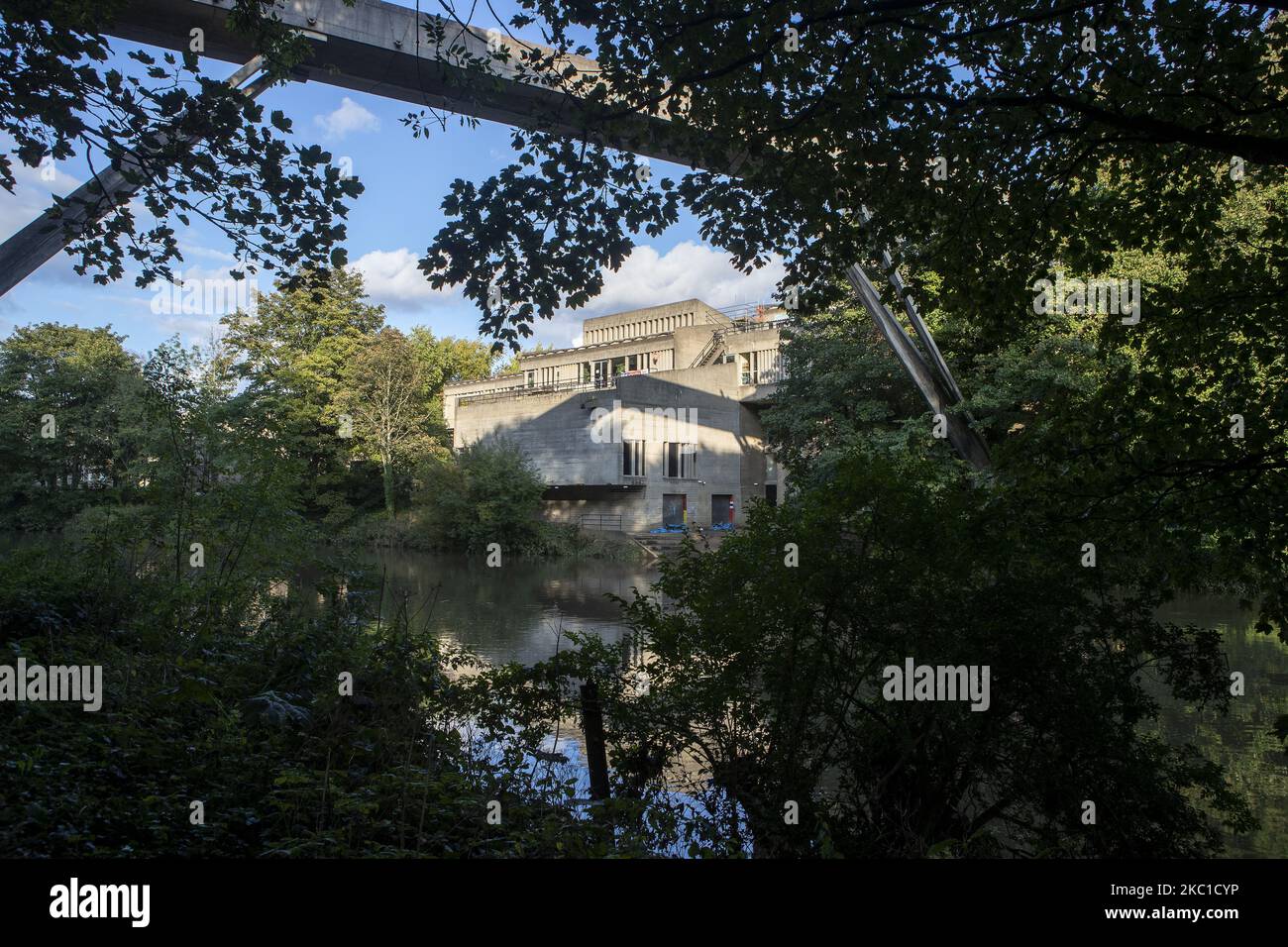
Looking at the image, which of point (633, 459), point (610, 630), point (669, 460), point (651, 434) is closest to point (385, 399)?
point (633, 459)

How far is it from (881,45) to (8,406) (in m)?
31.9

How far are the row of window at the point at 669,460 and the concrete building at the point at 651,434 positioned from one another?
0.16 feet

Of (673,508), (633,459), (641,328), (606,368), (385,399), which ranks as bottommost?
(673,508)

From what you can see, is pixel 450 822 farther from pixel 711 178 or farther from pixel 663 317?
pixel 663 317

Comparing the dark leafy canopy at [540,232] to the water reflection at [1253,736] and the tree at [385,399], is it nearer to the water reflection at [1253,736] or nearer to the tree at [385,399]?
the water reflection at [1253,736]

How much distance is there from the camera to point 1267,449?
4.94m

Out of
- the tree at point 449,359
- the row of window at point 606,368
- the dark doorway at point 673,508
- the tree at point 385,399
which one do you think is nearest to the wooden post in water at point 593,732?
the tree at point 385,399

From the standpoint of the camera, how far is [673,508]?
38531mm

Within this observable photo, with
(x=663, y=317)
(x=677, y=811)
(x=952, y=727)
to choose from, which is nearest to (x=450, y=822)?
(x=677, y=811)

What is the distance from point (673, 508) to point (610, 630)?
23784 mm

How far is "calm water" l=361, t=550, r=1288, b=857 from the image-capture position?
23.3 feet

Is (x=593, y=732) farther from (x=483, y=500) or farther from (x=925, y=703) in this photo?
(x=483, y=500)

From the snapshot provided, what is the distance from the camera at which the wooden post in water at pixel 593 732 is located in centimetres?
534
